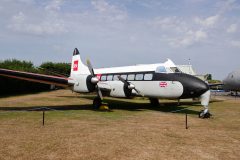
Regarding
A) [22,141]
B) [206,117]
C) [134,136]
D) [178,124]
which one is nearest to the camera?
[22,141]

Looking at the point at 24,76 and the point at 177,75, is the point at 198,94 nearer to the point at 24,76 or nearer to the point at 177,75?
the point at 177,75

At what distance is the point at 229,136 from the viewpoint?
11.0 m

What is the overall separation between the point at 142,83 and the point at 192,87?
422cm

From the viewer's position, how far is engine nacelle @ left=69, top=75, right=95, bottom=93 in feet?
63.8

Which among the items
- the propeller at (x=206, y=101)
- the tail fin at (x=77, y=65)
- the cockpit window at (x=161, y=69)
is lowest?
the propeller at (x=206, y=101)

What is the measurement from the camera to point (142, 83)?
1964cm

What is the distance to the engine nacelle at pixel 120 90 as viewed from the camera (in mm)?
19016

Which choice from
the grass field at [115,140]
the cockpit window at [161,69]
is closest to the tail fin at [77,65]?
the cockpit window at [161,69]

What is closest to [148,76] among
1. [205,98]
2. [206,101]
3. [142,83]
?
[142,83]

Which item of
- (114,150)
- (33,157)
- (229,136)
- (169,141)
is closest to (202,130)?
(229,136)

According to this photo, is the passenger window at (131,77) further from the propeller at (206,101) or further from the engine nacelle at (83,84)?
the propeller at (206,101)

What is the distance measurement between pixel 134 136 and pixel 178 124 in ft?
13.2

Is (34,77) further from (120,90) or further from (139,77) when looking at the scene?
(139,77)

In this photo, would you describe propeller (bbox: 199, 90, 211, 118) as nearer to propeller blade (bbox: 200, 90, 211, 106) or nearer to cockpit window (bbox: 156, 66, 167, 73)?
propeller blade (bbox: 200, 90, 211, 106)
